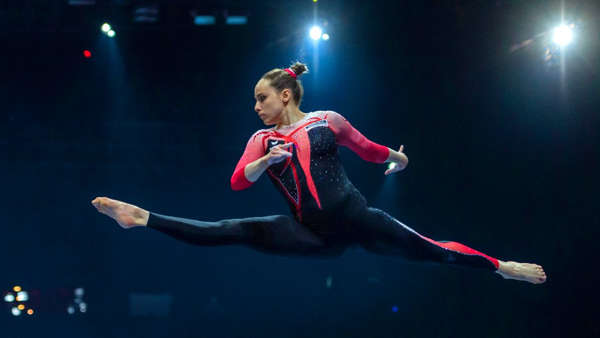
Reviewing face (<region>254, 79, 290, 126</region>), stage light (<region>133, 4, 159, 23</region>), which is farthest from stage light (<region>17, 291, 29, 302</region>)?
face (<region>254, 79, 290, 126</region>)

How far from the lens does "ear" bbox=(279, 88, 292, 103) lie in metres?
2.46

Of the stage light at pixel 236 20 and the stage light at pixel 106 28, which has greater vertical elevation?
the stage light at pixel 236 20

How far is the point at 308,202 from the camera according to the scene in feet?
7.68

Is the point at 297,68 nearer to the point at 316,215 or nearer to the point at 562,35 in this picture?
the point at 316,215

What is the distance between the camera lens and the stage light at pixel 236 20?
5.01 meters

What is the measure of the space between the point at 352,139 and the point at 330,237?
50cm

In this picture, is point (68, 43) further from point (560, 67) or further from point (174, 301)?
point (560, 67)

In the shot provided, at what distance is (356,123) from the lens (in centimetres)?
509

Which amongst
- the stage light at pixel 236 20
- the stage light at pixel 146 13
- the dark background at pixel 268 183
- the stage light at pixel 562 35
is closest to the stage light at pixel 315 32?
the dark background at pixel 268 183

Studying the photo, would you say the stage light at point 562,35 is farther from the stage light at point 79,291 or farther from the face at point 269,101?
the stage light at point 79,291

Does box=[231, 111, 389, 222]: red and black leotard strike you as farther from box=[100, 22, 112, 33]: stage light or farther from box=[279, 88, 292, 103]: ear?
box=[100, 22, 112, 33]: stage light

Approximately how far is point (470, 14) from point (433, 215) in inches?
77.9

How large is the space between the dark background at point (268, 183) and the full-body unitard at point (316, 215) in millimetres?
2678

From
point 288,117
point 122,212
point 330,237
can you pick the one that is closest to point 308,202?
point 330,237
